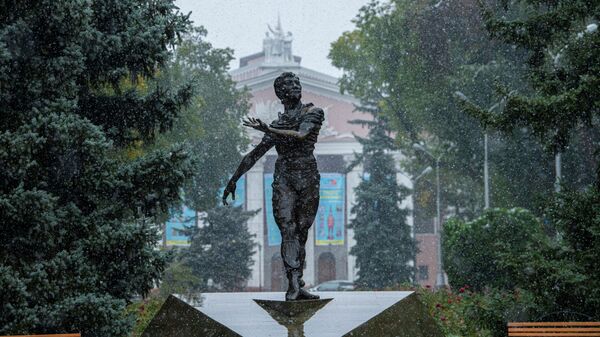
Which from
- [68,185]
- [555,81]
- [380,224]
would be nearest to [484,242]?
[555,81]

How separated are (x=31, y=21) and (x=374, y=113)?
35.3m

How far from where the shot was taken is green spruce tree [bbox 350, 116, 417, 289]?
44.9 m

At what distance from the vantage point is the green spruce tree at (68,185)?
444 inches

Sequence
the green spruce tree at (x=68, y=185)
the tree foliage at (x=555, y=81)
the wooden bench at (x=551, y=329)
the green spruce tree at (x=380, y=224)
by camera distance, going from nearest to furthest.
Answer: the wooden bench at (x=551, y=329), the green spruce tree at (x=68, y=185), the tree foliage at (x=555, y=81), the green spruce tree at (x=380, y=224)

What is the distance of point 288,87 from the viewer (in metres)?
9.51

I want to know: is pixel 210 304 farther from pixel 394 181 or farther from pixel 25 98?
pixel 394 181

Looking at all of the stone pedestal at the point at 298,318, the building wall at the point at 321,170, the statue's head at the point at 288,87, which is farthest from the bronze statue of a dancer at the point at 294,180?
the building wall at the point at 321,170

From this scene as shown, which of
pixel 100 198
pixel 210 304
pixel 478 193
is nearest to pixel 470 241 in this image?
pixel 100 198

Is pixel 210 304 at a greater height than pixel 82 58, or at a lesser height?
lesser

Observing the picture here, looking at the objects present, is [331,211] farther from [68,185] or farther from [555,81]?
[68,185]

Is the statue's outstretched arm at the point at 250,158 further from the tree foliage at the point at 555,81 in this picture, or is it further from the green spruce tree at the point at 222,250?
the green spruce tree at the point at 222,250

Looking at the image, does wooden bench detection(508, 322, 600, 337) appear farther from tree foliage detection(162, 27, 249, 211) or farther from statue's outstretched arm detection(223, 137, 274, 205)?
tree foliage detection(162, 27, 249, 211)

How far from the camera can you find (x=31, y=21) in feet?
40.4

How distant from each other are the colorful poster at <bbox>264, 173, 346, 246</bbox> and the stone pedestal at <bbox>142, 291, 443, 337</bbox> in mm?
44599
